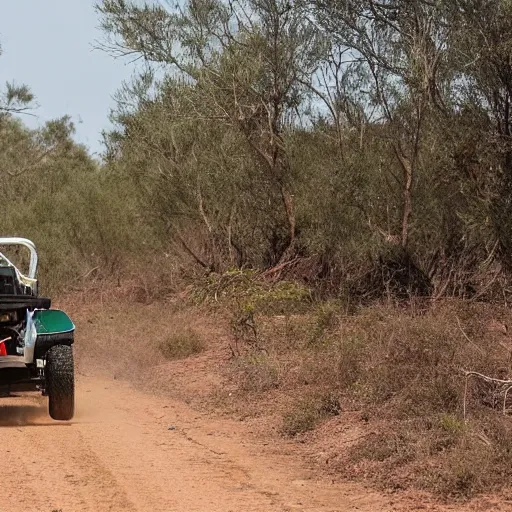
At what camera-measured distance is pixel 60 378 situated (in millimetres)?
8156

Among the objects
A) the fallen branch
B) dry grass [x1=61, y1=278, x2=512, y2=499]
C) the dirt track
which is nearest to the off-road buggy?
the dirt track

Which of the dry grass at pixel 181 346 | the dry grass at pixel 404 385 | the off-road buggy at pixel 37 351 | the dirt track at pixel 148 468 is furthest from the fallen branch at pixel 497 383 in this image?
the dry grass at pixel 181 346

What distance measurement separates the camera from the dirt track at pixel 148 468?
18.5 feet

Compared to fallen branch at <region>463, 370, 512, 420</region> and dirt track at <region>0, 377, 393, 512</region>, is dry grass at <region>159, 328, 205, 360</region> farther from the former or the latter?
fallen branch at <region>463, 370, 512, 420</region>

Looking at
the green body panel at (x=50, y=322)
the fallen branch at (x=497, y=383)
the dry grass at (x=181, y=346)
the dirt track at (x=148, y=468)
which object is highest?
the green body panel at (x=50, y=322)

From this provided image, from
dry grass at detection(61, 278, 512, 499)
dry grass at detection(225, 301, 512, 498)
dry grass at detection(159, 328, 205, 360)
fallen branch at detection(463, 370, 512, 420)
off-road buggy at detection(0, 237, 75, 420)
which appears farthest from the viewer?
dry grass at detection(159, 328, 205, 360)

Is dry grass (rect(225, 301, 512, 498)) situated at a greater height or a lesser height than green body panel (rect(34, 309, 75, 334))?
lesser

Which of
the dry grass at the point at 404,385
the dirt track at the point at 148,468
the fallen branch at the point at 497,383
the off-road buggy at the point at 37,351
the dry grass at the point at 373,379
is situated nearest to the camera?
the dirt track at the point at 148,468

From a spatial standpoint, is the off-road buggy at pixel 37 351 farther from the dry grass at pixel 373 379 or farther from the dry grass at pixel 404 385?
the dry grass at pixel 404 385

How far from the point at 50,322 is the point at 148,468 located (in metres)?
2.36

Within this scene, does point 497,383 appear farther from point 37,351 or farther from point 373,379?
point 37,351

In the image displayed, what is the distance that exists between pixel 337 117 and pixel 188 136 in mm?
4142

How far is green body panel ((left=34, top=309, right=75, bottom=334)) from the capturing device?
26.8 feet

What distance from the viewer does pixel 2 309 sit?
27.3 ft
